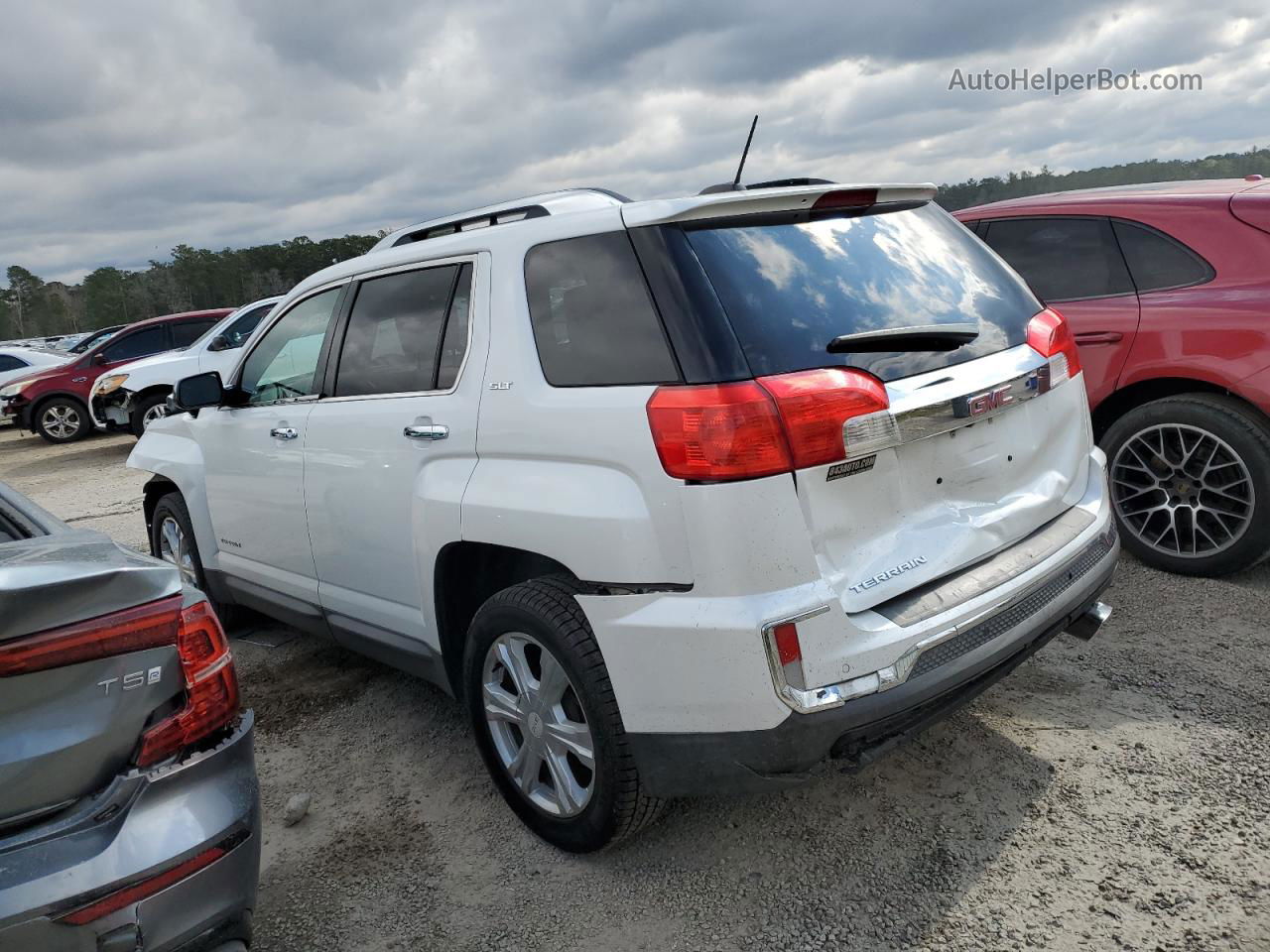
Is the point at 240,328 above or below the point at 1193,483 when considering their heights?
above

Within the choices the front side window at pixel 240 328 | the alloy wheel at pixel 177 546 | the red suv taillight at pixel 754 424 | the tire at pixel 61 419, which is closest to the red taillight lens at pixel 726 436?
the red suv taillight at pixel 754 424

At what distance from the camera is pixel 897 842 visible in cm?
272

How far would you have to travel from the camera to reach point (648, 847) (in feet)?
9.30

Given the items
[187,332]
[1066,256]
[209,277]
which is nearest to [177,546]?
[1066,256]

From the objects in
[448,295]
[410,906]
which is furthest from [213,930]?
[448,295]

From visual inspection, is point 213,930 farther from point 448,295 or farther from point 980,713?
point 980,713

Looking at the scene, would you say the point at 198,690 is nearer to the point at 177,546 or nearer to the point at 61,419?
the point at 177,546

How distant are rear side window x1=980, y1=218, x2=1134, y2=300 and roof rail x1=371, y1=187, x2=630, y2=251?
111 inches

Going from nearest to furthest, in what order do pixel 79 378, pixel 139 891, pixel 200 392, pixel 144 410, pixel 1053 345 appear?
pixel 139 891, pixel 1053 345, pixel 200 392, pixel 144 410, pixel 79 378

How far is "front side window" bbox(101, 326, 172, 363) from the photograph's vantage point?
1470cm

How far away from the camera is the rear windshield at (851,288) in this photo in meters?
2.38

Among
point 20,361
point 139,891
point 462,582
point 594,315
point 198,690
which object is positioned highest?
point 20,361

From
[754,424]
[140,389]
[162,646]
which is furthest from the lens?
[140,389]

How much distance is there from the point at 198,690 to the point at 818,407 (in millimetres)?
1532
